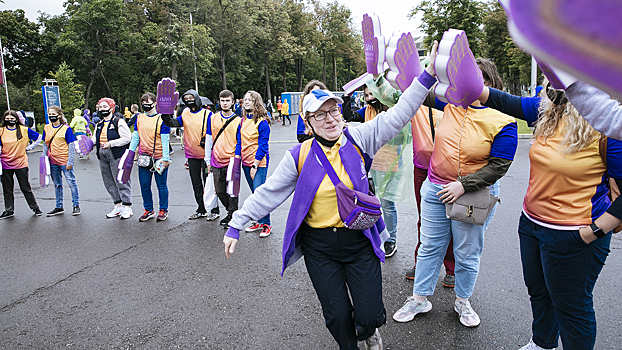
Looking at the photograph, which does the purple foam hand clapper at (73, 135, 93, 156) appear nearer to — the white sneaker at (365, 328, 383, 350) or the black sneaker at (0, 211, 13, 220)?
the black sneaker at (0, 211, 13, 220)

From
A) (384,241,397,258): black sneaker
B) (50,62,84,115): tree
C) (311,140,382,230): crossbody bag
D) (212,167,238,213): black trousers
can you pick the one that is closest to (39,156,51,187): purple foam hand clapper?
(212,167,238,213): black trousers

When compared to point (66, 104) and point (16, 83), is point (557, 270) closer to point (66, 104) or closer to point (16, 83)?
point (66, 104)

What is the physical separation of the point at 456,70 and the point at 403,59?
1.72 feet

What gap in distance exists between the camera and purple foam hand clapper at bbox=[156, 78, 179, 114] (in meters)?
6.29

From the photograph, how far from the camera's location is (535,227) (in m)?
2.44

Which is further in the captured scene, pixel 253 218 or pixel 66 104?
pixel 66 104

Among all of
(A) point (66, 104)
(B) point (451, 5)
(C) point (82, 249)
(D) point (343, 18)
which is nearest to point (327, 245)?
(C) point (82, 249)

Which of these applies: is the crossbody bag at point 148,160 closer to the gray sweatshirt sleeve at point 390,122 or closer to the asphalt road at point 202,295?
the asphalt road at point 202,295

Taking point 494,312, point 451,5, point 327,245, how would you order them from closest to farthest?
point 327,245 < point 494,312 < point 451,5

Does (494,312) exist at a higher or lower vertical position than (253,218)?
lower

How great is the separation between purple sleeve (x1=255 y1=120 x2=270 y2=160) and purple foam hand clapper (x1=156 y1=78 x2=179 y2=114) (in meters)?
1.44

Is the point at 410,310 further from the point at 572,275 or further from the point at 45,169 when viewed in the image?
the point at 45,169

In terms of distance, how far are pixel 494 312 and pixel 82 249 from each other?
5071 mm

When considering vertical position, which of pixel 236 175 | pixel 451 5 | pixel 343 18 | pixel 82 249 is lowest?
pixel 82 249
